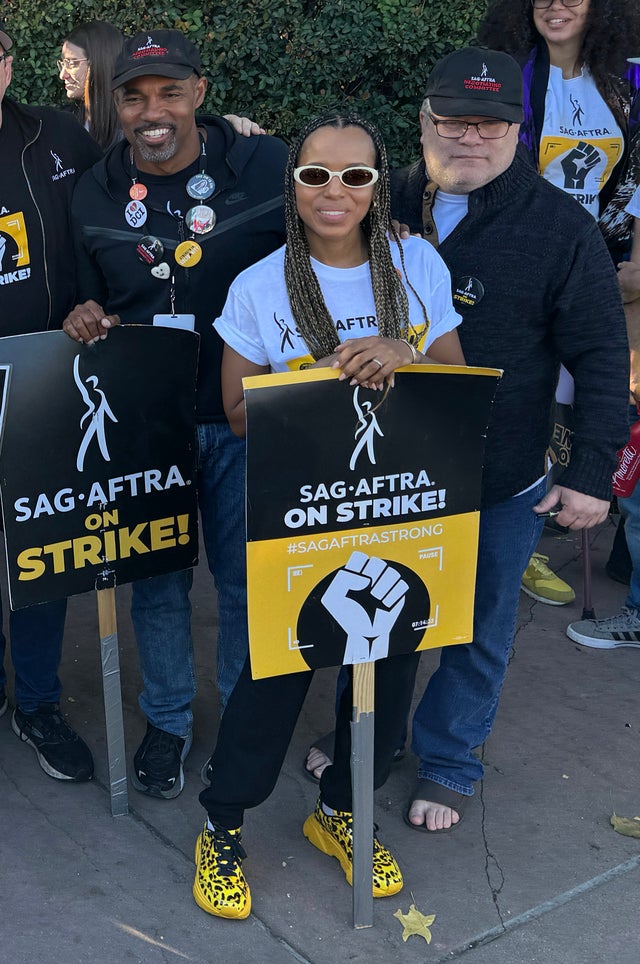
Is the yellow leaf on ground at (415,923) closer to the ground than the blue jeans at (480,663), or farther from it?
closer to the ground

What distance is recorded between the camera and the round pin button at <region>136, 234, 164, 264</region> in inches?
118

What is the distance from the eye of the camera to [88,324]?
2840mm

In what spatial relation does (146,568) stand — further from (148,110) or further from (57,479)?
(148,110)

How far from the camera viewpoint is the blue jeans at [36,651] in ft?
11.6

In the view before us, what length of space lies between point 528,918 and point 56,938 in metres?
1.19

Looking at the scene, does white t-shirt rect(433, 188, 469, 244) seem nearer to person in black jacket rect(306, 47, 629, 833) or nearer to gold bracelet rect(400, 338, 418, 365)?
person in black jacket rect(306, 47, 629, 833)

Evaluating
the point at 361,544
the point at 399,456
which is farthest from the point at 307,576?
the point at 399,456

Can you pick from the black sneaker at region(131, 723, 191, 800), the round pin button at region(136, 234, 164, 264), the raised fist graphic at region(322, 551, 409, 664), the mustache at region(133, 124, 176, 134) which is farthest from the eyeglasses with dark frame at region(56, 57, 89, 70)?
the raised fist graphic at region(322, 551, 409, 664)

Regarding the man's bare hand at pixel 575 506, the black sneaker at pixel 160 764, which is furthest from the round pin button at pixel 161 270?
the black sneaker at pixel 160 764

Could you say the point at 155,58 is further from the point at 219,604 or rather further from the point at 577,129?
the point at 577,129

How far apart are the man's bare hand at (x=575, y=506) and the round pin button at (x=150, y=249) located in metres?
1.20

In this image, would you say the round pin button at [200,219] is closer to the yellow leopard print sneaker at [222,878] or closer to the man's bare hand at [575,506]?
the man's bare hand at [575,506]

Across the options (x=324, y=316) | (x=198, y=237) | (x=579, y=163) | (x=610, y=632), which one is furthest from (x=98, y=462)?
(x=610, y=632)

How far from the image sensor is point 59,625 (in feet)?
11.8
